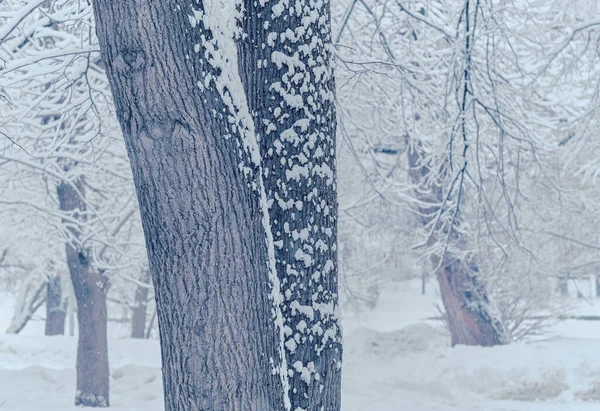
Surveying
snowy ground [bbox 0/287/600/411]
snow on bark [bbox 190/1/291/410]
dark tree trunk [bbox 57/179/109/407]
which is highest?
snow on bark [bbox 190/1/291/410]

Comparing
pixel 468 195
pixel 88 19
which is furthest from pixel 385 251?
pixel 88 19

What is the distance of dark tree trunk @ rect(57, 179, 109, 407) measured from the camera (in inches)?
342

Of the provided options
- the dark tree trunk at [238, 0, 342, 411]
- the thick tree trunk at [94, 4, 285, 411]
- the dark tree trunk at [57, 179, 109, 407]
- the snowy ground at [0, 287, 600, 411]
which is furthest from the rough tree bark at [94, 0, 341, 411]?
the dark tree trunk at [57, 179, 109, 407]

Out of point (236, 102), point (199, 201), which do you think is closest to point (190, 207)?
point (199, 201)

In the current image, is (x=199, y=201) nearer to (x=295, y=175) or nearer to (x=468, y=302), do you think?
(x=295, y=175)

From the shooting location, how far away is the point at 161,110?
2393mm

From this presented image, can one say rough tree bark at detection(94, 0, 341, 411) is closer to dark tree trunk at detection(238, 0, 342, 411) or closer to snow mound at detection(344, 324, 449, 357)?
dark tree trunk at detection(238, 0, 342, 411)

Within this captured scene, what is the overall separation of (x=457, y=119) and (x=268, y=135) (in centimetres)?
255

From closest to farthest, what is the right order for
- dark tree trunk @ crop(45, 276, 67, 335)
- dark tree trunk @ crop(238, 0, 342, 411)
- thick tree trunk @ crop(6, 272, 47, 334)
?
dark tree trunk @ crop(238, 0, 342, 411) → thick tree trunk @ crop(6, 272, 47, 334) → dark tree trunk @ crop(45, 276, 67, 335)

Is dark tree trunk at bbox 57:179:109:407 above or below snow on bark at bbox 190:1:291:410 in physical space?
below

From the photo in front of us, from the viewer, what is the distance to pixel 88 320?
892cm

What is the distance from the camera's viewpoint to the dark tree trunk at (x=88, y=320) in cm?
868

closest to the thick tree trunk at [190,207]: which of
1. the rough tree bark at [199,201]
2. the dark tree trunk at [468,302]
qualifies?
the rough tree bark at [199,201]

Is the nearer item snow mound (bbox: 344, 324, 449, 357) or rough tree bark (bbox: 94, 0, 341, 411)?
rough tree bark (bbox: 94, 0, 341, 411)
